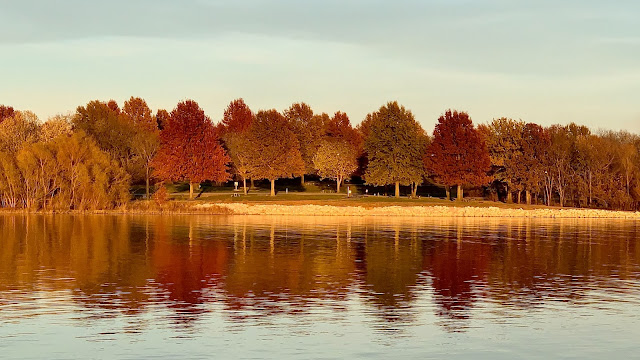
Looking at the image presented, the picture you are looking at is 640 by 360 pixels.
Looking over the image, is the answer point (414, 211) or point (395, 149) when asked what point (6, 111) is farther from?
point (414, 211)

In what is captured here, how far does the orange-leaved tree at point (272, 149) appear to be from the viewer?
12131 cm

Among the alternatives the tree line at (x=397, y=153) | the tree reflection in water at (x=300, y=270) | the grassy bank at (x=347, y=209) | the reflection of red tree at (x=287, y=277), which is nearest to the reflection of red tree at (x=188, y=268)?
the tree reflection in water at (x=300, y=270)

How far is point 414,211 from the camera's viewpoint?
99438mm

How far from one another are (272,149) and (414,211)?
102ft

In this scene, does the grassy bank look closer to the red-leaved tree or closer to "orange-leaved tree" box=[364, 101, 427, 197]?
"orange-leaved tree" box=[364, 101, 427, 197]

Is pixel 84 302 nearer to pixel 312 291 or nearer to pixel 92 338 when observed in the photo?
pixel 92 338

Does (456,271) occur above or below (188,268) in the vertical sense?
below

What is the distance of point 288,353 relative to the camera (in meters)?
21.9

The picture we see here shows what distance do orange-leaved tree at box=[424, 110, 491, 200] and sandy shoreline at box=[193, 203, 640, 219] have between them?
49.4 ft

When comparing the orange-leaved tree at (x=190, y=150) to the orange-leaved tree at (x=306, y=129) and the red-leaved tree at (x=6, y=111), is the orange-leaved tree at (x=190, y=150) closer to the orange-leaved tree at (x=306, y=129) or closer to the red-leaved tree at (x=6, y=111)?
the orange-leaved tree at (x=306, y=129)

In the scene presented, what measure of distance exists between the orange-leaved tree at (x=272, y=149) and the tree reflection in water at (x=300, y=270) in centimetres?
5028

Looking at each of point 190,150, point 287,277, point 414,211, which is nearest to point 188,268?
point 287,277

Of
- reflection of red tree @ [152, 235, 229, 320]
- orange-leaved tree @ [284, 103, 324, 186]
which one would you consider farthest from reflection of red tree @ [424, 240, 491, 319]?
orange-leaved tree @ [284, 103, 324, 186]

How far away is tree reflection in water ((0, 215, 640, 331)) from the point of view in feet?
96.0
